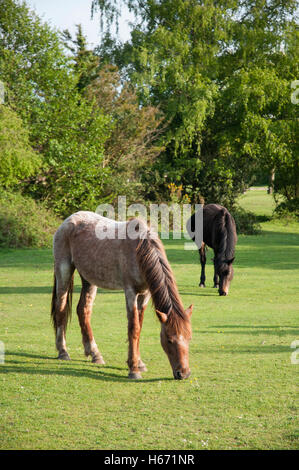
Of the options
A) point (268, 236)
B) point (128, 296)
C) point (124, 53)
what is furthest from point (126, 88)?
point (128, 296)

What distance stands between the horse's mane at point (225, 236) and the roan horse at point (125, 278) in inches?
212

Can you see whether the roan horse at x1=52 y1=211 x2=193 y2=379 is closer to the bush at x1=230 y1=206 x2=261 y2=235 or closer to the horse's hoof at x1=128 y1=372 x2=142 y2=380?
the horse's hoof at x1=128 y1=372 x2=142 y2=380

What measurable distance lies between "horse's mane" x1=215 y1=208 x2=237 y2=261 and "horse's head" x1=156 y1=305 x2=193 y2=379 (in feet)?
21.4

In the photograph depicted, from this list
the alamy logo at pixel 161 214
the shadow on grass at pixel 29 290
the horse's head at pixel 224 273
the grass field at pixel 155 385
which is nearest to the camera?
the grass field at pixel 155 385

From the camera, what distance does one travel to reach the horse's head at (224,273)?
12328mm

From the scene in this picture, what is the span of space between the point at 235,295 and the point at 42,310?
419 cm

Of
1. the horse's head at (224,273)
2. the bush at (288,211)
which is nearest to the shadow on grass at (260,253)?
the horse's head at (224,273)

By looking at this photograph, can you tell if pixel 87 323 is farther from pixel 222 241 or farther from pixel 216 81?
pixel 216 81

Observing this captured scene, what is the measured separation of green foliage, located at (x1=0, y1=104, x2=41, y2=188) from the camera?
21.8 m

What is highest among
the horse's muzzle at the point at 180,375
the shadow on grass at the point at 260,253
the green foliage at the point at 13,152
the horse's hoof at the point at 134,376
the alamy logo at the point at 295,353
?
the green foliage at the point at 13,152

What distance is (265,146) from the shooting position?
28891 millimetres

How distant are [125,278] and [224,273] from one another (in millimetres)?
6133

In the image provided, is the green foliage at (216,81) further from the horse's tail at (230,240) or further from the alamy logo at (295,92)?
the horse's tail at (230,240)
